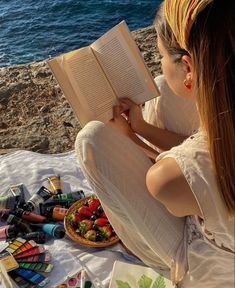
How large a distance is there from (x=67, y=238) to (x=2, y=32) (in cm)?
435

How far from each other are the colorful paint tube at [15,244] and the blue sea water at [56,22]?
3298mm

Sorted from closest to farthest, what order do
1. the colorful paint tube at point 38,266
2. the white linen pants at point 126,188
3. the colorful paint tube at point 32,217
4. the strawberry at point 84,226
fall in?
1. the white linen pants at point 126,188
2. the colorful paint tube at point 38,266
3. the strawberry at point 84,226
4. the colorful paint tube at point 32,217

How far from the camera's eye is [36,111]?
332cm

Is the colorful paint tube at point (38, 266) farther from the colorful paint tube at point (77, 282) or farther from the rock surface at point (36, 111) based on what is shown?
the rock surface at point (36, 111)

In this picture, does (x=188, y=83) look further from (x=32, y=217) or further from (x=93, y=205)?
(x=32, y=217)

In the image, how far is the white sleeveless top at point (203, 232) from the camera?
1.23m

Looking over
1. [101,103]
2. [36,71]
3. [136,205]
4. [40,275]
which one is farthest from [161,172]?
[36,71]

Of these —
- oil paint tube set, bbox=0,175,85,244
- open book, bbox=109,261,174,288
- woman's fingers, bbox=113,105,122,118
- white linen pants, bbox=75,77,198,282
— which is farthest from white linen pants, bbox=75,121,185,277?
oil paint tube set, bbox=0,175,85,244

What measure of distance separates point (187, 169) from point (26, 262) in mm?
861

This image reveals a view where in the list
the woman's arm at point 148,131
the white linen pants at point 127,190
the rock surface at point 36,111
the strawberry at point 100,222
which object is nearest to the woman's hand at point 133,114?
the woman's arm at point 148,131

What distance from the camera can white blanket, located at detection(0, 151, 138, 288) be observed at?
1820 millimetres

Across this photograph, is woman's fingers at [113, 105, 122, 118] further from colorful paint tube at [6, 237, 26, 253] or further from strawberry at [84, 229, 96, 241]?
colorful paint tube at [6, 237, 26, 253]

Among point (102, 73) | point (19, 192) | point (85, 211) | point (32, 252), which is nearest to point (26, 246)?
point (32, 252)

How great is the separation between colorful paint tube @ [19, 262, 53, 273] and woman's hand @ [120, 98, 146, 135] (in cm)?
60
